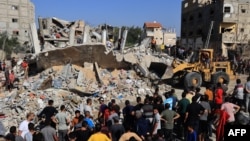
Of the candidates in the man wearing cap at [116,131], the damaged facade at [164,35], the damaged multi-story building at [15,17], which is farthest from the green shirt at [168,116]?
the damaged facade at [164,35]

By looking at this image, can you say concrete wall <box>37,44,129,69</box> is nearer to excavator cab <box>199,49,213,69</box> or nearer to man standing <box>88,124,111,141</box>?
excavator cab <box>199,49,213,69</box>

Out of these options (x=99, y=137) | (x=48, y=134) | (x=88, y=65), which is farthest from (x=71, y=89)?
(x=99, y=137)

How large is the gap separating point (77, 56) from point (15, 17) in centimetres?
3587

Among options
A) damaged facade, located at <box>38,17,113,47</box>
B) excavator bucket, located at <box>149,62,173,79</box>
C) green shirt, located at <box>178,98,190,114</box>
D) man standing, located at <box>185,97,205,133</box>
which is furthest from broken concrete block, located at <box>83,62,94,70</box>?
man standing, located at <box>185,97,205,133</box>

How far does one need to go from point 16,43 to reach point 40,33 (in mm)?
26084

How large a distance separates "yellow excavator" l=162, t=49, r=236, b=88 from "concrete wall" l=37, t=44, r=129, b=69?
3248 millimetres

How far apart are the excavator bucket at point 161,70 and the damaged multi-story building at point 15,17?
33.2 metres

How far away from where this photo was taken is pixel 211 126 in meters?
9.47

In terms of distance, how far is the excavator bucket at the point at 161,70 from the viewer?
1725cm

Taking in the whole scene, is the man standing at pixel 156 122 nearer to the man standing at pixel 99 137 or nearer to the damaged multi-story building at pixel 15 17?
the man standing at pixel 99 137

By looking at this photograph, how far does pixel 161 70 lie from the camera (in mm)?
19016

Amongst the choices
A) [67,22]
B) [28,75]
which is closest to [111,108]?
[28,75]

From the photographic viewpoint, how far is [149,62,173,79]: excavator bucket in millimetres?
17250

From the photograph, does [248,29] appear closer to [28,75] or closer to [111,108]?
[28,75]
